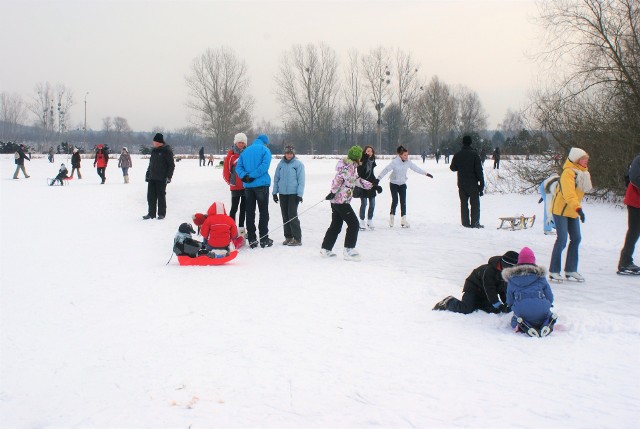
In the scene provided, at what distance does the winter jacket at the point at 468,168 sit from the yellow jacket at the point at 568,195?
4.57 metres

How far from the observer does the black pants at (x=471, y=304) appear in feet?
18.4

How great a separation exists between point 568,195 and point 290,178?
4.70 meters

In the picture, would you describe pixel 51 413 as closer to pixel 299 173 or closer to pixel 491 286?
pixel 491 286

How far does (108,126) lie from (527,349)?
134 metres

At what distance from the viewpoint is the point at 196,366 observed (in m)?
4.14

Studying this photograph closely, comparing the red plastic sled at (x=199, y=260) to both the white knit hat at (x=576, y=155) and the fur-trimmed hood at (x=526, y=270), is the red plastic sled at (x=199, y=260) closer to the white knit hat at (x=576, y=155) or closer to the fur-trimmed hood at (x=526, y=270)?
the fur-trimmed hood at (x=526, y=270)

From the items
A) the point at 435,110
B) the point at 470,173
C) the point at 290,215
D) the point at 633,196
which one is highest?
the point at 435,110

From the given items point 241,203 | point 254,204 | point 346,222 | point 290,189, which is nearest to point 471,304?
point 346,222

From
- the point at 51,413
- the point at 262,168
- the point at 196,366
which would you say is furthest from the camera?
the point at 262,168

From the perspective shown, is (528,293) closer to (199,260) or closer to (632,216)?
(632,216)

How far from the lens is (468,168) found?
1179cm

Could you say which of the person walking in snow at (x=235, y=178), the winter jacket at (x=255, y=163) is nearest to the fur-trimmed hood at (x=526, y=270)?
the winter jacket at (x=255, y=163)

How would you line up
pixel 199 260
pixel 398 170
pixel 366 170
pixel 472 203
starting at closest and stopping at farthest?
pixel 199 260
pixel 366 170
pixel 472 203
pixel 398 170

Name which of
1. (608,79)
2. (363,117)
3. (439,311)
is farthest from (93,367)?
(363,117)
